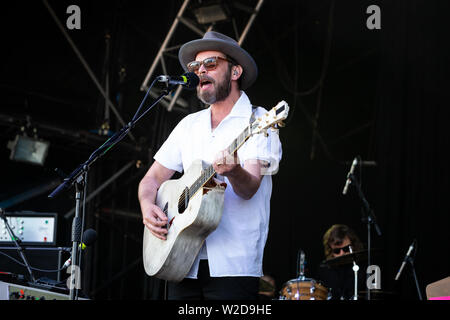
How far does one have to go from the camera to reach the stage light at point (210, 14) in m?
5.81

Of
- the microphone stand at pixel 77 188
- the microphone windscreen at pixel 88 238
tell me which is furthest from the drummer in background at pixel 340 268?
the microphone stand at pixel 77 188

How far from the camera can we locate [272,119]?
2391 millimetres

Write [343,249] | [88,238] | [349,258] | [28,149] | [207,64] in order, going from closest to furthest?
[88,238], [207,64], [349,258], [28,149], [343,249]

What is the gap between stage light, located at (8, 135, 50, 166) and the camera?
19.5ft

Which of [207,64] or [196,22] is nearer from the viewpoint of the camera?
[207,64]

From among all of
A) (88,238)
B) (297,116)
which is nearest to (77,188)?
(88,238)

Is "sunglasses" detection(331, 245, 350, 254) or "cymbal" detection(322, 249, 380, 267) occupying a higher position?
"sunglasses" detection(331, 245, 350, 254)

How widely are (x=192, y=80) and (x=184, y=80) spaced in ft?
0.19

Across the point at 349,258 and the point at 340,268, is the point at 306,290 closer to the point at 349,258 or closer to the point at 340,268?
the point at 349,258

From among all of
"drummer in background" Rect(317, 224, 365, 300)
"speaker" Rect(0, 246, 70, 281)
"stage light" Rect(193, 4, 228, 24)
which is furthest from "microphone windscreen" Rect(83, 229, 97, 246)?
"drummer in background" Rect(317, 224, 365, 300)

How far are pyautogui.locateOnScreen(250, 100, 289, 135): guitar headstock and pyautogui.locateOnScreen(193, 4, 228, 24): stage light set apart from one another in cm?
358

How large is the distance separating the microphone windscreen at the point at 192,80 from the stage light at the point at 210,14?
3.09 meters

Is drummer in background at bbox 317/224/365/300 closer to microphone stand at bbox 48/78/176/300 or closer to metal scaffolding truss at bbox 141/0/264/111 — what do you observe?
metal scaffolding truss at bbox 141/0/264/111
